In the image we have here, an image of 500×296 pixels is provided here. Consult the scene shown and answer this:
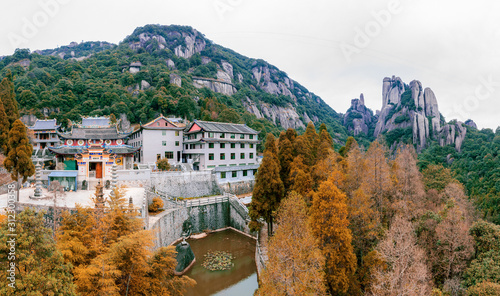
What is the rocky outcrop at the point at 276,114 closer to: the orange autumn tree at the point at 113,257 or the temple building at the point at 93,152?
the temple building at the point at 93,152

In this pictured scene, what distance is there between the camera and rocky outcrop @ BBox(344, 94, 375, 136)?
3937 inches

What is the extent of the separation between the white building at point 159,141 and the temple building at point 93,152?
564cm

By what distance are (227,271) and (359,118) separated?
101m

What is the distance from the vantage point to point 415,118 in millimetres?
58562

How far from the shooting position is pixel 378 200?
17938 mm

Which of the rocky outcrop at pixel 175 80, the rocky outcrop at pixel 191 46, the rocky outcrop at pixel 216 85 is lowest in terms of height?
the rocky outcrop at pixel 175 80

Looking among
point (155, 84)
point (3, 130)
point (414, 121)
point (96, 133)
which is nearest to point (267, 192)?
point (96, 133)

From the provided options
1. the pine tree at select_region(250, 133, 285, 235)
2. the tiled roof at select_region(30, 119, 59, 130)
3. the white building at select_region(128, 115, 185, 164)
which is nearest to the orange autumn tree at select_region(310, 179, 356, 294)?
the pine tree at select_region(250, 133, 285, 235)

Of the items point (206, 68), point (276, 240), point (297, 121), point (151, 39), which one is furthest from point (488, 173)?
point (151, 39)

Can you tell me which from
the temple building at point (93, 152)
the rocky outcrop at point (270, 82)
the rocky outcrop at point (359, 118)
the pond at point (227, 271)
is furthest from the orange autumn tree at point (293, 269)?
the rocky outcrop at point (270, 82)

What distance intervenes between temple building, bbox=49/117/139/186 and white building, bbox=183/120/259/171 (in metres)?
9.60

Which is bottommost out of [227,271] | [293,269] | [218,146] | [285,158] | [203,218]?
[227,271]

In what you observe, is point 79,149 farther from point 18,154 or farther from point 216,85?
point 216,85

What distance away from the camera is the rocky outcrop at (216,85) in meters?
90.7
